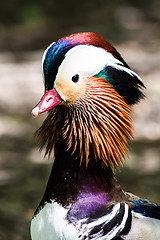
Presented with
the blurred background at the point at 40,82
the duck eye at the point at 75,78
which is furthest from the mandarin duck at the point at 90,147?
the blurred background at the point at 40,82

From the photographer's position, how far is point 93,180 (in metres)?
1.91

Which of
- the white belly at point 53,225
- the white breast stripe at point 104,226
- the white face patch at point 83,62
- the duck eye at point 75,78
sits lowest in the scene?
the white breast stripe at point 104,226

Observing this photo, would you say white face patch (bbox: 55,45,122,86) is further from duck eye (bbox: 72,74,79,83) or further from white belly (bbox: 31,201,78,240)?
white belly (bbox: 31,201,78,240)

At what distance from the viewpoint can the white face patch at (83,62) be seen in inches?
66.4

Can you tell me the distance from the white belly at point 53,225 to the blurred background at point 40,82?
33.9 inches

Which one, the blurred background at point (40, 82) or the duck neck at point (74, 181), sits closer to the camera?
the duck neck at point (74, 181)

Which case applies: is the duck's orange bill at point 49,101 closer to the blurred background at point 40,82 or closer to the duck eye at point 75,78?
the duck eye at point 75,78

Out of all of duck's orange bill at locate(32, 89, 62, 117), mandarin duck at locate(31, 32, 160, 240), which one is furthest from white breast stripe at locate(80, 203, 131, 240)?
duck's orange bill at locate(32, 89, 62, 117)

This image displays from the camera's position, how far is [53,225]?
185 cm

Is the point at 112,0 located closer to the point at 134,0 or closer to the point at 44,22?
the point at 134,0

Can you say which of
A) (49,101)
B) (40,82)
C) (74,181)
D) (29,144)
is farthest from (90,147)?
(40,82)

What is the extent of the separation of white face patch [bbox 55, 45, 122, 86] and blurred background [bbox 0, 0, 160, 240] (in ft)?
4.42

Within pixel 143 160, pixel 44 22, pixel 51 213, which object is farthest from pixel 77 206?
pixel 44 22

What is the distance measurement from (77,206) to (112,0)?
15.0 feet
